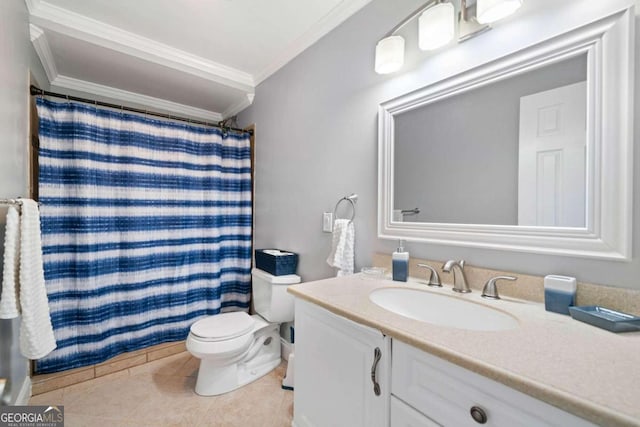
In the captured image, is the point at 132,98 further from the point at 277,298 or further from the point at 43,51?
the point at 277,298

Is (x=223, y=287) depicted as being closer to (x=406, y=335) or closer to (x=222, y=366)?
(x=222, y=366)

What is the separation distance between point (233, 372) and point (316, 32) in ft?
7.66

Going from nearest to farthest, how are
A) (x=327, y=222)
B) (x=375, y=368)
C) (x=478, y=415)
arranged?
(x=478, y=415)
(x=375, y=368)
(x=327, y=222)

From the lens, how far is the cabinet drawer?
0.54 metres

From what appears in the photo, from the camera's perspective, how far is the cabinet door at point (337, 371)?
0.85 meters

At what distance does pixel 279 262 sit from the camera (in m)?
2.01

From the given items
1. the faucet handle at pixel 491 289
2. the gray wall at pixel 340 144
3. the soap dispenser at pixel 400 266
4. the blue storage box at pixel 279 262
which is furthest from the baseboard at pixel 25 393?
the faucet handle at pixel 491 289

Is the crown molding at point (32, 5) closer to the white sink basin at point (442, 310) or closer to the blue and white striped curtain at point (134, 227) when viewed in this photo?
the blue and white striped curtain at point (134, 227)

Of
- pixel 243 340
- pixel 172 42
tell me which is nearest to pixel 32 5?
pixel 172 42

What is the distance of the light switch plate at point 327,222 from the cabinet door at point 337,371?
66 centimetres

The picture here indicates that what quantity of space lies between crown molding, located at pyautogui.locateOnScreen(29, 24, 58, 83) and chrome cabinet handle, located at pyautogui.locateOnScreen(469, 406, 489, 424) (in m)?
2.83

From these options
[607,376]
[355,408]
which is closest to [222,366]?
[355,408]

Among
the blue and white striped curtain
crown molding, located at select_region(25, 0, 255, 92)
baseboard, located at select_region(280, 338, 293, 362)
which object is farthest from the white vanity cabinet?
crown molding, located at select_region(25, 0, 255, 92)

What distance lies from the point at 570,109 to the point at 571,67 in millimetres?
137
